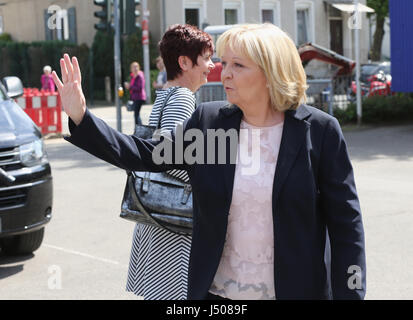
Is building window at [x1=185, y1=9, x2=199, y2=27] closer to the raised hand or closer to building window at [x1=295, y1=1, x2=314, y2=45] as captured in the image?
building window at [x1=295, y1=1, x2=314, y2=45]

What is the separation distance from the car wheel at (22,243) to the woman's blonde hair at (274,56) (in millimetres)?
4727

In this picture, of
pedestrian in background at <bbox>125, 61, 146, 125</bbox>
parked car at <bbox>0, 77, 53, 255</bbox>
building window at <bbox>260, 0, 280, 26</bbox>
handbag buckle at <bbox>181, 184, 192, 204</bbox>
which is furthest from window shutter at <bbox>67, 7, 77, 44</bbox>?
handbag buckle at <bbox>181, 184, 192, 204</bbox>

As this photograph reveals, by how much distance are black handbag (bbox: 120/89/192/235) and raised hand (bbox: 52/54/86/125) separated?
43.0 inches

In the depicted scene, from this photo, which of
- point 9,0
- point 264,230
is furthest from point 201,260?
point 9,0

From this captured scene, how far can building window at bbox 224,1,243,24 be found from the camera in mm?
35625

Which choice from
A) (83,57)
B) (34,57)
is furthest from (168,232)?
(34,57)

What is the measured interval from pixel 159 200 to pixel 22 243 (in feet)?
12.4

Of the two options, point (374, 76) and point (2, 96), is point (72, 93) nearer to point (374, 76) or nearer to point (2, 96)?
point (2, 96)

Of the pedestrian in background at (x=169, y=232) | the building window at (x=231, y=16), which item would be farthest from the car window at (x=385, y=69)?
the pedestrian in background at (x=169, y=232)

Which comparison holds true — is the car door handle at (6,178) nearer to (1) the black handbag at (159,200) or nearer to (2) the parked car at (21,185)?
(2) the parked car at (21,185)

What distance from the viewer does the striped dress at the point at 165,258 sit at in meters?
3.67

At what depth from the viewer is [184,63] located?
12.9ft
